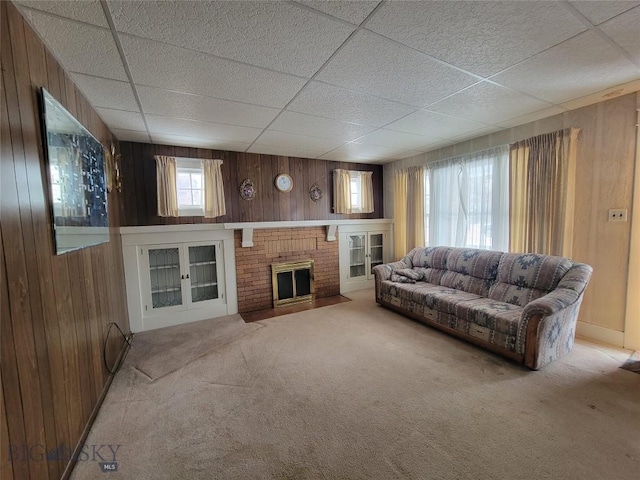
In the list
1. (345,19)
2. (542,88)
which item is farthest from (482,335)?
(345,19)

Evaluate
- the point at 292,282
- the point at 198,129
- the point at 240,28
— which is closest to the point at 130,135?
the point at 198,129

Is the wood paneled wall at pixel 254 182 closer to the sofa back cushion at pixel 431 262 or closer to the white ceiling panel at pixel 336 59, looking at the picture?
the white ceiling panel at pixel 336 59

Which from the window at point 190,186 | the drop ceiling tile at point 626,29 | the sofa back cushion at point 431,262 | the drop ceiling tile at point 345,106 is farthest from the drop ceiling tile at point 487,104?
the window at point 190,186

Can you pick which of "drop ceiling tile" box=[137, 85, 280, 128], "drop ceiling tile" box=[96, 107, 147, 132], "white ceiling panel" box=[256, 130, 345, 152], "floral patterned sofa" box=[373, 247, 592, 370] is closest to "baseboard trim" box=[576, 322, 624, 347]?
"floral patterned sofa" box=[373, 247, 592, 370]

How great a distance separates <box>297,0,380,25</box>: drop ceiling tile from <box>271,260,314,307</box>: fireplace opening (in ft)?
10.9

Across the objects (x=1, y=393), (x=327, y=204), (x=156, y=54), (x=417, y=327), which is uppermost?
(x=156, y=54)

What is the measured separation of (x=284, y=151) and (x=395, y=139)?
→ 64.9 inches

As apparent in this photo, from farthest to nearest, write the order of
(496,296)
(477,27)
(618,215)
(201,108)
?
(496,296) → (618,215) → (201,108) → (477,27)

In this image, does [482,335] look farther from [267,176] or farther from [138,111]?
[138,111]

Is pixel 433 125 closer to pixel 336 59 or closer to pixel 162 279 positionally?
pixel 336 59

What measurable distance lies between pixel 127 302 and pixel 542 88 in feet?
15.7

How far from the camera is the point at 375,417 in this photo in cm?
182

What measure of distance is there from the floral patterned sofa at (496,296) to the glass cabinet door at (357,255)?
1.06 meters

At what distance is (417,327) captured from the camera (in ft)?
10.8
